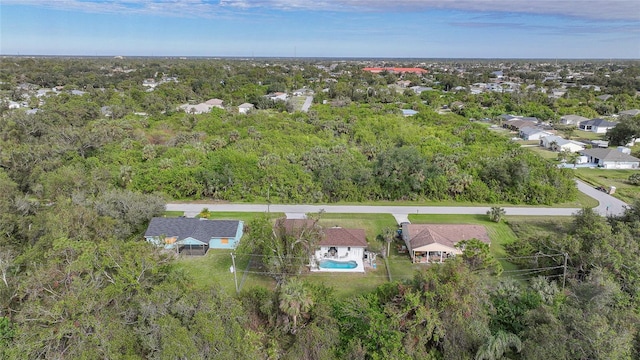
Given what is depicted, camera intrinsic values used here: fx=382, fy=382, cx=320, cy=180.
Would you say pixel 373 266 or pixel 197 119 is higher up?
pixel 197 119

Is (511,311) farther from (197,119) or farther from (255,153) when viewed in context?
(197,119)

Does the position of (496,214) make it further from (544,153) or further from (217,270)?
(544,153)

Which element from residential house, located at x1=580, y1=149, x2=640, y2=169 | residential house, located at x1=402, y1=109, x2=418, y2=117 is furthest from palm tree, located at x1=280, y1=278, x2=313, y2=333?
residential house, located at x1=402, y1=109, x2=418, y2=117

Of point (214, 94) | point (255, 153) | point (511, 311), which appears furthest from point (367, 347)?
point (214, 94)

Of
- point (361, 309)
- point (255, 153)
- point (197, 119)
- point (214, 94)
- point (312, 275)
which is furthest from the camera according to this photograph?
point (214, 94)

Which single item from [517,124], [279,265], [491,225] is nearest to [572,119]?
[517,124]

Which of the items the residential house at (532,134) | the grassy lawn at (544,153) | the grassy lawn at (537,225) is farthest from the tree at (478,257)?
the residential house at (532,134)
